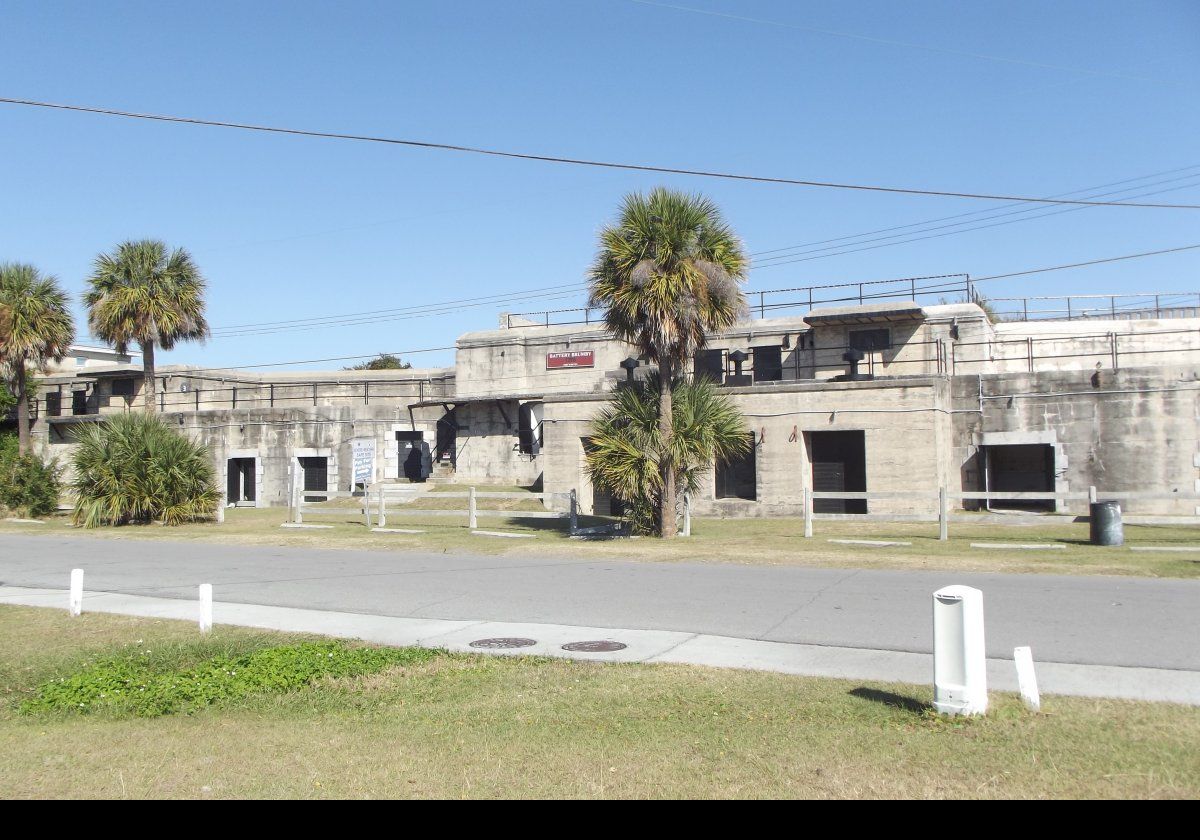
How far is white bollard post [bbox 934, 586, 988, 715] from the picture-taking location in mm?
6562

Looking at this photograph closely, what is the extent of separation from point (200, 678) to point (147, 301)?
2645cm

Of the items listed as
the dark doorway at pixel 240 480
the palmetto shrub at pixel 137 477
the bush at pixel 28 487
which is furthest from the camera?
the dark doorway at pixel 240 480

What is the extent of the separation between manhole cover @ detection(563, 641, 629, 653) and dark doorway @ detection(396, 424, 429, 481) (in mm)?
28633

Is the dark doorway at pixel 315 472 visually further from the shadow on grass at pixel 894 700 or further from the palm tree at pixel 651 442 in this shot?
the shadow on grass at pixel 894 700

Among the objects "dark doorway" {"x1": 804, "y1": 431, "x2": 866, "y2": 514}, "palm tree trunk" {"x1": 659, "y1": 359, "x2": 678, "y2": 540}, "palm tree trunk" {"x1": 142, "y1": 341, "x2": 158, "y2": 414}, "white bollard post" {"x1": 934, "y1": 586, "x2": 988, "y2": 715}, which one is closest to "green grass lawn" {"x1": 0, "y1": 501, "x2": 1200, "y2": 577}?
"palm tree trunk" {"x1": 659, "y1": 359, "x2": 678, "y2": 540}

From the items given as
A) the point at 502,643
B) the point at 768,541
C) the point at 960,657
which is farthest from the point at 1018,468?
the point at 960,657

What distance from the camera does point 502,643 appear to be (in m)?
10.1

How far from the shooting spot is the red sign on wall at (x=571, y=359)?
3781 cm

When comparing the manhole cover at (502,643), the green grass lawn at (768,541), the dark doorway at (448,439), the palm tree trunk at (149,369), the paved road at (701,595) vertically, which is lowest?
the manhole cover at (502,643)

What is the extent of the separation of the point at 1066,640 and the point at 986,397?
1885 cm

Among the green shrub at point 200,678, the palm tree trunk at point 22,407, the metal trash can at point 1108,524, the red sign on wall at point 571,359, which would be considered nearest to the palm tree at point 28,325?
the palm tree trunk at point 22,407

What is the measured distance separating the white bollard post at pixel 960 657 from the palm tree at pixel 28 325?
3472cm

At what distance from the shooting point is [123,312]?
31.9m

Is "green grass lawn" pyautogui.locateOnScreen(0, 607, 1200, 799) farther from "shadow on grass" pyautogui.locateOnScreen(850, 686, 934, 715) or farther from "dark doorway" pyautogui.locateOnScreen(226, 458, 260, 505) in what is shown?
"dark doorway" pyautogui.locateOnScreen(226, 458, 260, 505)
